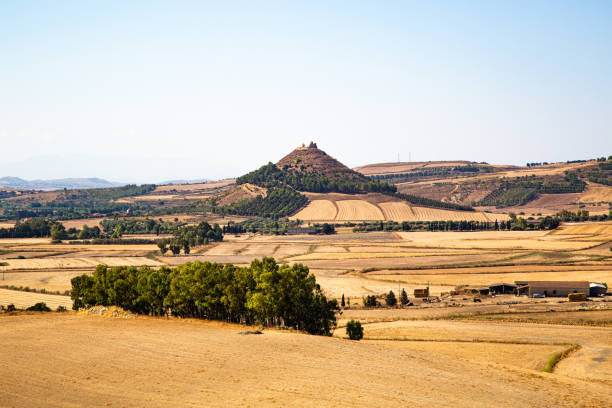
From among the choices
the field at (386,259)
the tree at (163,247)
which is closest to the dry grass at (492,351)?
the field at (386,259)

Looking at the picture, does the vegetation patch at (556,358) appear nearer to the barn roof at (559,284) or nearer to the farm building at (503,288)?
the barn roof at (559,284)

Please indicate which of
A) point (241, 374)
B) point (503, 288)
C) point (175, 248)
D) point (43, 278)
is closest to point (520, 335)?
point (241, 374)

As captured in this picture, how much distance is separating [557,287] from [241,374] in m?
81.0

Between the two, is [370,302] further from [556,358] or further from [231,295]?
[556,358]

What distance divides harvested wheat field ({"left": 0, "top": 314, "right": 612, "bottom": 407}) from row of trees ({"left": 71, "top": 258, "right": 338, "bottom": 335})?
7524 millimetres

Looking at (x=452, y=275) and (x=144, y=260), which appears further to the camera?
(x=144, y=260)

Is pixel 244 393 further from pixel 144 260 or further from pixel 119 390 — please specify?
pixel 144 260

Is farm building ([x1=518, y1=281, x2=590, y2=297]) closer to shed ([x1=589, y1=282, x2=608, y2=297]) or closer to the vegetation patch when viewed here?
shed ([x1=589, y1=282, x2=608, y2=297])

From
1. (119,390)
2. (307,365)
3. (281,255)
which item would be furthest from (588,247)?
(119,390)

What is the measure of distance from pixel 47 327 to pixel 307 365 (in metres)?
31.5

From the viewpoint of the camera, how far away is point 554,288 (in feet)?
357

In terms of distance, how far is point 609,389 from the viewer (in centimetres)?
4744

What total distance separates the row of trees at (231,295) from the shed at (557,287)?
2054 inches

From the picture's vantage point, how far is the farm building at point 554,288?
107m
